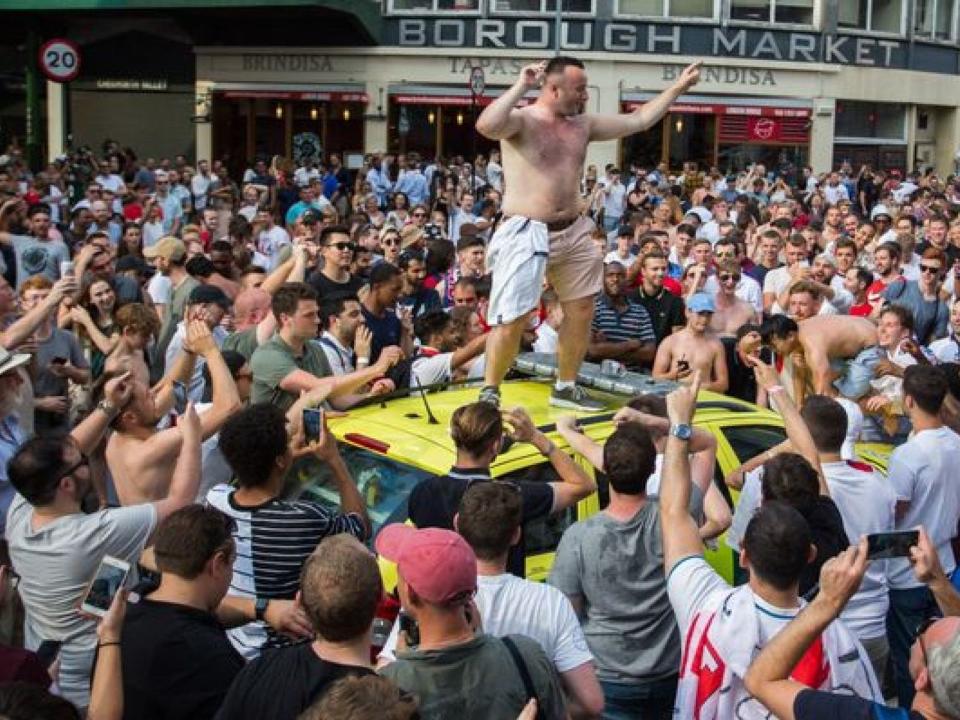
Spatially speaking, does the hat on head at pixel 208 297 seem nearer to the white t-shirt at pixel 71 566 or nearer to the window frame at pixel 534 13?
the white t-shirt at pixel 71 566

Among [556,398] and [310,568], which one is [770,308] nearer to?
[556,398]

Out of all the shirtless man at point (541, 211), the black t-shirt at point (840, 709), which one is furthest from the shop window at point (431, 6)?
the black t-shirt at point (840, 709)

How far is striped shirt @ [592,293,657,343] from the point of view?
967 centimetres

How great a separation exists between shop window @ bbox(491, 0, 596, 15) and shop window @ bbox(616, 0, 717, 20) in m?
0.86

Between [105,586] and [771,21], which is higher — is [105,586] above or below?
below

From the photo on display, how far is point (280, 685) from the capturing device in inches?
141

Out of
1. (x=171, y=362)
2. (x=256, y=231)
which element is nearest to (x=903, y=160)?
(x=256, y=231)

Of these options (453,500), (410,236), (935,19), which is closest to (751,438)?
(453,500)

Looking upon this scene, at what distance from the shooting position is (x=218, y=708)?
3.89m

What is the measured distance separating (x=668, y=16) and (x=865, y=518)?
28.5m

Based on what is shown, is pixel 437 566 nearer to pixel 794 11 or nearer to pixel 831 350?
pixel 831 350

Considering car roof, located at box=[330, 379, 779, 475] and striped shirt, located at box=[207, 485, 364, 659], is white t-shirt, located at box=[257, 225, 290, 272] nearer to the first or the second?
car roof, located at box=[330, 379, 779, 475]

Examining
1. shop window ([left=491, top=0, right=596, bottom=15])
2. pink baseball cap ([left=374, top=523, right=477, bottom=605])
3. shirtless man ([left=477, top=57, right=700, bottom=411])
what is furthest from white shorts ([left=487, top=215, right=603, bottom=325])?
shop window ([left=491, top=0, right=596, bottom=15])

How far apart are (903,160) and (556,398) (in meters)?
32.9
